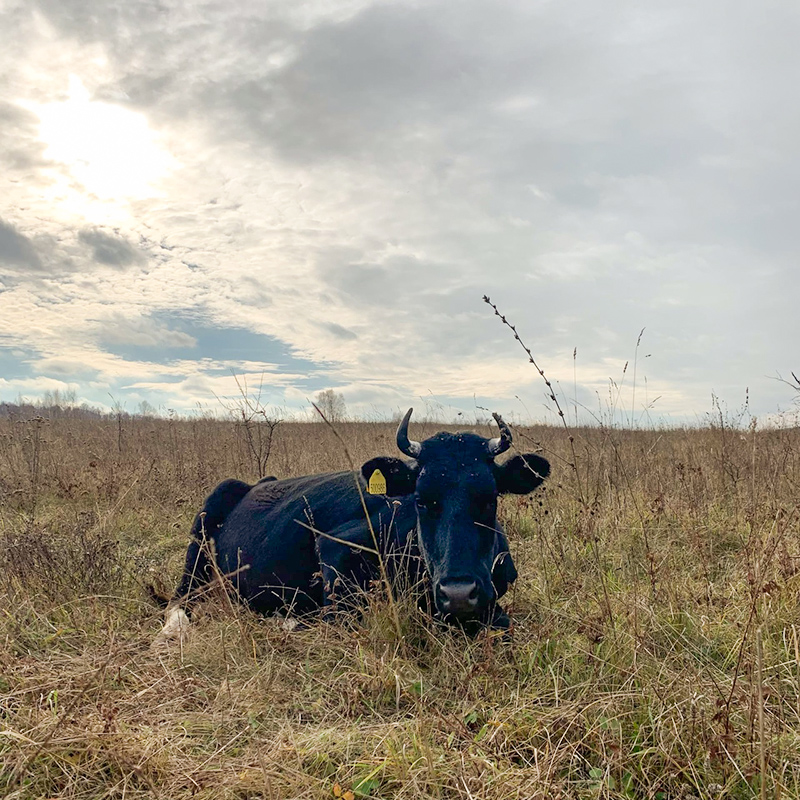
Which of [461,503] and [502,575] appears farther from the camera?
[502,575]

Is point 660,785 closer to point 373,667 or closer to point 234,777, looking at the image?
point 373,667

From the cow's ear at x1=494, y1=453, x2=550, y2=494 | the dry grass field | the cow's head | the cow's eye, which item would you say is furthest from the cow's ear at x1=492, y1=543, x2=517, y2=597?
the cow's eye

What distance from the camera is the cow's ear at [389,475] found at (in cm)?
478

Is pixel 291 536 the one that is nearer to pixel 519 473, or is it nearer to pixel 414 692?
pixel 519 473

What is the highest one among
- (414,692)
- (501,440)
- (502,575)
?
(501,440)

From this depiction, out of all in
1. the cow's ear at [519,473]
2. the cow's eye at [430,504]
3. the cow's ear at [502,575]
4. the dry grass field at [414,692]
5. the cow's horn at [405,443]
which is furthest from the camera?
the cow's ear at [502,575]

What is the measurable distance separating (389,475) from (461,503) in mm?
783

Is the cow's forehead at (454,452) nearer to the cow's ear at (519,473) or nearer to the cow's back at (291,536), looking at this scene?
the cow's ear at (519,473)

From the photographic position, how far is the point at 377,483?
478 cm

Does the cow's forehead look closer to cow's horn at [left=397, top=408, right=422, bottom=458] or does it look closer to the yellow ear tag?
cow's horn at [left=397, top=408, right=422, bottom=458]

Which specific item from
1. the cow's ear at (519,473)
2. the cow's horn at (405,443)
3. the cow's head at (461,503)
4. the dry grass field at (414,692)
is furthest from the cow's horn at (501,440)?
the dry grass field at (414,692)

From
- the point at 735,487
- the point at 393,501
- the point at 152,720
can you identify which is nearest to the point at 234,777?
the point at 152,720

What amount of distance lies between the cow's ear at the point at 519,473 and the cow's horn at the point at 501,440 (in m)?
0.17

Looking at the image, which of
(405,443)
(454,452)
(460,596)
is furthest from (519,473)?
(460,596)
